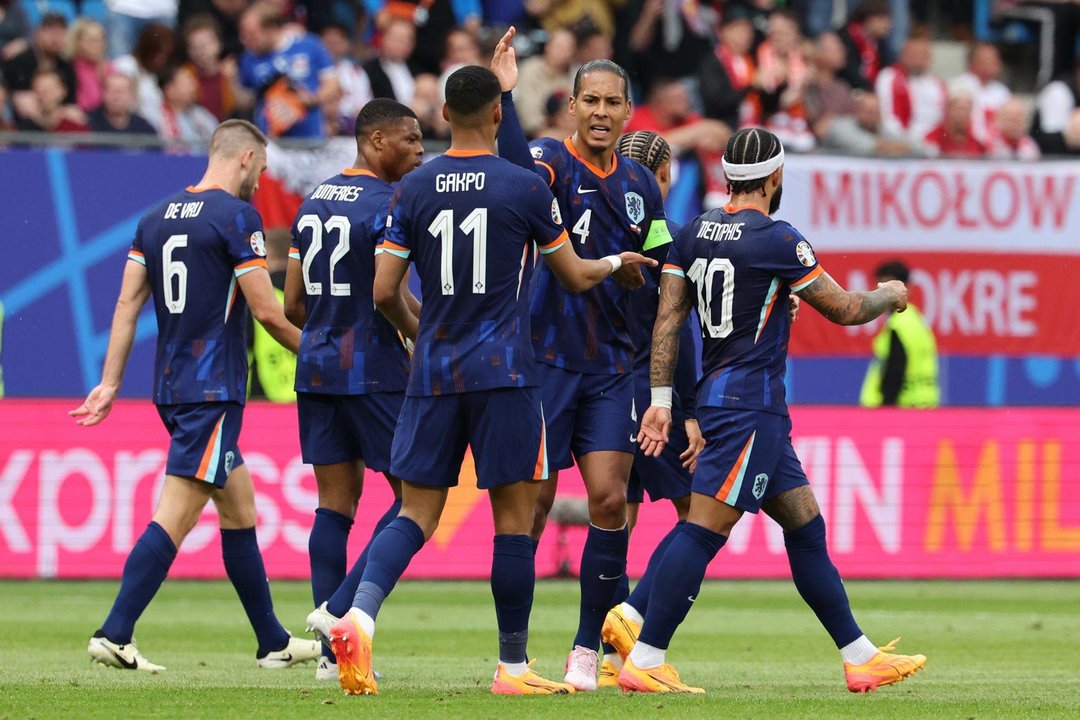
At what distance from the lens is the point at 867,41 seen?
19.7 metres

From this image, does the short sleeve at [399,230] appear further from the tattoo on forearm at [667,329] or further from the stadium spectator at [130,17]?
the stadium spectator at [130,17]

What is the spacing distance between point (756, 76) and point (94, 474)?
845 cm

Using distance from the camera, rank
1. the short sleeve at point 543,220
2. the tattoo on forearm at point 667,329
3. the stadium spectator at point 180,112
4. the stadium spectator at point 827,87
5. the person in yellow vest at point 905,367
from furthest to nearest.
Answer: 1. the stadium spectator at point 827,87
2. the stadium spectator at point 180,112
3. the person in yellow vest at point 905,367
4. the tattoo on forearm at point 667,329
5. the short sleeve at point 543,220

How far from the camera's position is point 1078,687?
26.6ft

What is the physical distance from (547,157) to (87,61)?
32.5 ft

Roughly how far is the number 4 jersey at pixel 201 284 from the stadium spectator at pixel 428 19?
29.0 feet

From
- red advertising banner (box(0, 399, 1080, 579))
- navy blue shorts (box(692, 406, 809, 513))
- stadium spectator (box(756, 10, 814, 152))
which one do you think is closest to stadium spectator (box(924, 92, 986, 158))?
stadium spectator (box(756, 10, 814, 152))

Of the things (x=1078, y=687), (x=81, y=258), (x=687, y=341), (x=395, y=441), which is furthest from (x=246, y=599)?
(x=81, y=258)

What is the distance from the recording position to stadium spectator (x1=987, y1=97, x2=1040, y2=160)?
728 inches

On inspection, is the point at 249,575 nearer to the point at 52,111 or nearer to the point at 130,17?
the point at 52,111

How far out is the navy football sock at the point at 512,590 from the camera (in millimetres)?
7230

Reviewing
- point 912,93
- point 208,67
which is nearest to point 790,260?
point 208,67

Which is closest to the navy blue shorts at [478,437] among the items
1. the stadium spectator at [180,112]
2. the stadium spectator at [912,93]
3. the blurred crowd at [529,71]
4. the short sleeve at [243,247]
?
the short sleeve at [243,247]

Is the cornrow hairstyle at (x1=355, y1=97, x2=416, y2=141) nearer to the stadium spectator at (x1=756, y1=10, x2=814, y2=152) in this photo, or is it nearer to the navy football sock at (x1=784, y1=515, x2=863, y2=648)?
the navy football sock at (x1=784, y1=515, x2=863, y2=648)
